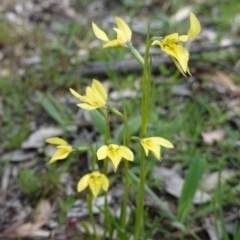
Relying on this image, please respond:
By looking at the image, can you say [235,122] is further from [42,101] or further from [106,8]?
[106,8]

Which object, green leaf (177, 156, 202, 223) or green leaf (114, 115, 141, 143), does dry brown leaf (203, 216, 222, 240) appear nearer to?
green leaf (177, 156, 202, 223)

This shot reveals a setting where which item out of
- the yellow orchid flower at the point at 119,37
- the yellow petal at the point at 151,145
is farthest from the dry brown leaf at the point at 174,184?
the yellow orchid flower at the point at 119,37

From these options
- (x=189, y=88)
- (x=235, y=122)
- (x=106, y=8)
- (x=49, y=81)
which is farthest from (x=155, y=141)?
(x=106, y=8)

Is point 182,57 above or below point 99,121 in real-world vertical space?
above

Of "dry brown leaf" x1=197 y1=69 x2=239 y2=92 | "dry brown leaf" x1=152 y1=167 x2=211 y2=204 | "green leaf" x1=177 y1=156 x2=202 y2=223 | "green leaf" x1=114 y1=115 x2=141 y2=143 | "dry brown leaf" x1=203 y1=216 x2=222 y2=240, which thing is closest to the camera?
"green leaf" x1=177 y1=156 x2=202 y2=223

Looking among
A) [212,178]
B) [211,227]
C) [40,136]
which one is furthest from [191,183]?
[40,136]

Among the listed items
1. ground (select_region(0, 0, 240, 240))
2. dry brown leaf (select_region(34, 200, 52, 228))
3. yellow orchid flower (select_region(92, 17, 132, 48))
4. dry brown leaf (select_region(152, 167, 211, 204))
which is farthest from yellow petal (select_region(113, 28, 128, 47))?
dry brown leaf (select_region(34, 200, 52, 228))

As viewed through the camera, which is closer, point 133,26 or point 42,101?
point 42,101

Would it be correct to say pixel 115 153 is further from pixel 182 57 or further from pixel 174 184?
pixel 174 184
